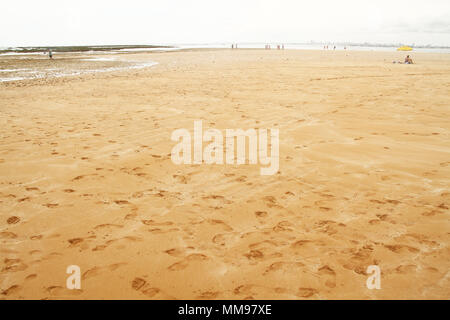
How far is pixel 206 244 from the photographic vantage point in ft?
9.34

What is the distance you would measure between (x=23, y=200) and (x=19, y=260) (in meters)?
1.26

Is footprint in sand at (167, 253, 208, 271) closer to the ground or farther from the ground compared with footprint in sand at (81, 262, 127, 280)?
farther from the ground

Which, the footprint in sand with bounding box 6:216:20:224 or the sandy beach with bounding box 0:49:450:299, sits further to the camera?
the footprint in sand with bounding box 6:216:20:224

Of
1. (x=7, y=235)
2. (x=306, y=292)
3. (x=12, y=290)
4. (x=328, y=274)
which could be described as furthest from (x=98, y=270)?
Answer: (x=328, y=274)

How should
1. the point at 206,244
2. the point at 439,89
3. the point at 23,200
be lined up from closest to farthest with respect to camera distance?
the point at 206,244 < the point at 23,200 < the point at 439,89

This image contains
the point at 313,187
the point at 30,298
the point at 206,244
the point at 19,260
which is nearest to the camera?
the point at 30,298

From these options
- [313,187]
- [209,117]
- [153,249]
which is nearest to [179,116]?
[209,117]

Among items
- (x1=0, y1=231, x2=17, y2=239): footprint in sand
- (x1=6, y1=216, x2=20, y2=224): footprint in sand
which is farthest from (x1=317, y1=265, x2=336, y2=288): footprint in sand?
(x1=6, y1=216, x2=20, y2=224): footprint in sand

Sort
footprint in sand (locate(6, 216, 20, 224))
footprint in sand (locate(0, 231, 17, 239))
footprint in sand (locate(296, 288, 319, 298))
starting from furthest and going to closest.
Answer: footprint in sand (locate(6, 216, 20, 224)) → footprint in sand (locate(0, 231, 17, 239)) → footprint in sand (locate(296, 288, 319, 298))

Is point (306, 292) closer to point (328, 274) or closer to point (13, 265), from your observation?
point (328, 274)

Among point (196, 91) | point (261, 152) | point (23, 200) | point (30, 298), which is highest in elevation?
point (196, 91)

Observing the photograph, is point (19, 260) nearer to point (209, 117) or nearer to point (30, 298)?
point (30, 298)

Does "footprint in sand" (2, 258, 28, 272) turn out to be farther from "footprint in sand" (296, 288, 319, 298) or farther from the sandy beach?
"footprint in sand" (296, 288, 319, 298)

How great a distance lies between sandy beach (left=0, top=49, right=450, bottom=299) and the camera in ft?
7.91
